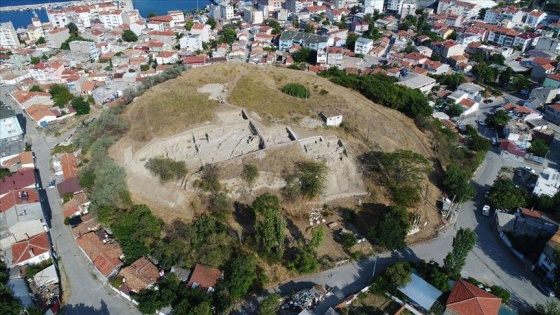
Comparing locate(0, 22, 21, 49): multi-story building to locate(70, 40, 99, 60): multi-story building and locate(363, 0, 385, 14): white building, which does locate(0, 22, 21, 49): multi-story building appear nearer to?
locate(70, 40, 99, 60): multi-story building

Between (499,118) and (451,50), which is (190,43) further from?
(499,118)

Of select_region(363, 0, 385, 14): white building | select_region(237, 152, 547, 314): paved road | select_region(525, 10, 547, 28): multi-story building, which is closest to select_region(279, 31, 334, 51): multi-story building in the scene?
select_region(363, 0, 385, 14): white building

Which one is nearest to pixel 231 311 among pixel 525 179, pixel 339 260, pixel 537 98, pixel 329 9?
pixel 339 260

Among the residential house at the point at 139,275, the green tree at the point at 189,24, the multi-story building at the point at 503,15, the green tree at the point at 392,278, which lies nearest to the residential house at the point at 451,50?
the multi-story building at the point at 503,15

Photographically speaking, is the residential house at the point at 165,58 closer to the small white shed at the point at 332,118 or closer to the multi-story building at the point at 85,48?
the multi-story building at the point at 85,48

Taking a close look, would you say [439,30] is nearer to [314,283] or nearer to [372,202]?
[372,202]

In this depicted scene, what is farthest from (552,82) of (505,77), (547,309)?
(547,309)
